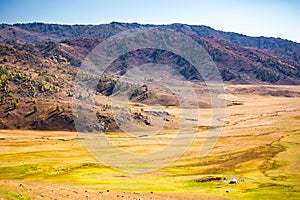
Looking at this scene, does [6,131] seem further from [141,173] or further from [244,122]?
[244,122]

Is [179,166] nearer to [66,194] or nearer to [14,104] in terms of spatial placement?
[66,194]

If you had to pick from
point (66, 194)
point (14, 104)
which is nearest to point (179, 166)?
point (66, 194)

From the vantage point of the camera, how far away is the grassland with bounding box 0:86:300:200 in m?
50.5

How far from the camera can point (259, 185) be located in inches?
2135

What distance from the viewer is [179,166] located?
82.1 m

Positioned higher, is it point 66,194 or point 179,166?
point 66,194

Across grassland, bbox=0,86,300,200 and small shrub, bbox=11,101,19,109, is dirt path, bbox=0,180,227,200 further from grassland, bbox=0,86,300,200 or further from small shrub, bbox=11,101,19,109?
small shrub, bbox=11,101,19,109

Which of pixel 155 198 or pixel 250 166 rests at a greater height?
pixel 155 198

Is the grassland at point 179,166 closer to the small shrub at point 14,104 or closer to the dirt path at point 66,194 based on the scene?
the dirt path at point 66,194

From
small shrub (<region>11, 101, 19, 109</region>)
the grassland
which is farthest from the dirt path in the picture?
small shrub (<region>11, 101, 19, 109</region>)

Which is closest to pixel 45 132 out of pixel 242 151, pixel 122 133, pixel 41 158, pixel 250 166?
pixel 122 133

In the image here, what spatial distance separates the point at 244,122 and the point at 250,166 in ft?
316

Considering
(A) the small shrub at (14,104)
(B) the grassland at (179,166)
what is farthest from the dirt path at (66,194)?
(A) the small shrub at (14,104)

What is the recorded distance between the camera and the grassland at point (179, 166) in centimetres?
5050
